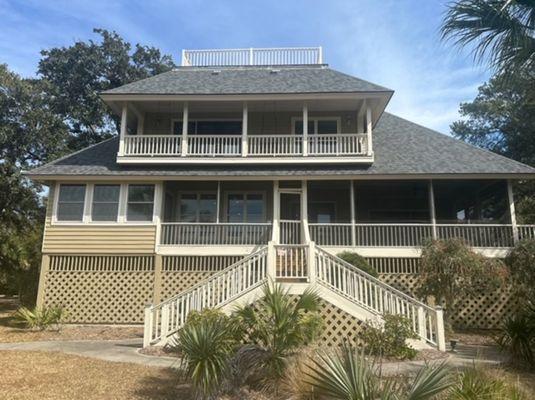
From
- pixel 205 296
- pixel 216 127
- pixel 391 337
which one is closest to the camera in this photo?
pixel 391 337

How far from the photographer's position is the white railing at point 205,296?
33.9ft

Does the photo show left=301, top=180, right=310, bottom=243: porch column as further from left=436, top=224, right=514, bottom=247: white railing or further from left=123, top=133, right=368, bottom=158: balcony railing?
left=436, top=224, right=514, bottom=247: white railing

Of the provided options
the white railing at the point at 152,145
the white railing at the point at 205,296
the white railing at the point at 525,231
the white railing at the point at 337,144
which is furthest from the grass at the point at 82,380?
the white railing at the point at 525,231

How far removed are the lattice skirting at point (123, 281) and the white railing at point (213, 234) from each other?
62 centimetres

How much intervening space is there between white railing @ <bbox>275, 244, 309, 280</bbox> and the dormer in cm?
524

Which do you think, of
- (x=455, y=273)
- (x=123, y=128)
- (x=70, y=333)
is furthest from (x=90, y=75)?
(x=455, y=273)

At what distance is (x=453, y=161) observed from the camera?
16.5 meters

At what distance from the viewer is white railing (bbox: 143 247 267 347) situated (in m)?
10.3

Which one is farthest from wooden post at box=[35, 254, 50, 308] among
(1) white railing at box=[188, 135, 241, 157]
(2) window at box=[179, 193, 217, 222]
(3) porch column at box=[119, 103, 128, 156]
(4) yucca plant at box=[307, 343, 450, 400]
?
(4) yucca plant at box=[307, 343, 450, 400]

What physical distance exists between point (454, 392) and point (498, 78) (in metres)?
6.21

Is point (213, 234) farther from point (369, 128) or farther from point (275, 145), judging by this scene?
point (369, 128)

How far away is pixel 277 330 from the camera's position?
23.9 ft

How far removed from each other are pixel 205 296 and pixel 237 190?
7912 mm

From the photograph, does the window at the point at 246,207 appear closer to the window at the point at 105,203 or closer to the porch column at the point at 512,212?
the window at the point at 105,203
